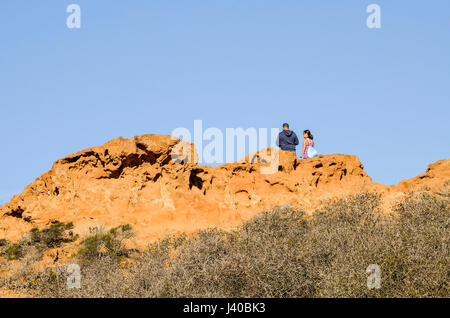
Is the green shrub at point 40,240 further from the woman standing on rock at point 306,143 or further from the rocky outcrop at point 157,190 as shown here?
the woman standing on rock at point 306,143

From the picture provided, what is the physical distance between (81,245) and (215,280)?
468 centimetres

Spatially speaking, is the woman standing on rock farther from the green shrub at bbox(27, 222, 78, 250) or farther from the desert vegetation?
the green shrub at bbox(27, 222, 78, 250)

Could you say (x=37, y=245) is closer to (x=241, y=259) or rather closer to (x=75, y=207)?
(x=75, y=207)

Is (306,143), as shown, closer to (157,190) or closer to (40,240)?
(157,190)

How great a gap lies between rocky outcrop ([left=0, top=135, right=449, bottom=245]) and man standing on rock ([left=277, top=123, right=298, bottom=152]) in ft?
1.48

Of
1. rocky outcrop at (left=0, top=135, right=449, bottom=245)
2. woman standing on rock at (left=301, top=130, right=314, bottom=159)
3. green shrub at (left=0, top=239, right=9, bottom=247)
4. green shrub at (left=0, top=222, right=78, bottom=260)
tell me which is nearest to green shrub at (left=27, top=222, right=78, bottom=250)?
green shrub at (left=0, top=222, right=78, bottom=260)

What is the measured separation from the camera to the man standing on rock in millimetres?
16875

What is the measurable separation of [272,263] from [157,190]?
20.8 ft

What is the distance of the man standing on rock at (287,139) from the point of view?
16.9 metres

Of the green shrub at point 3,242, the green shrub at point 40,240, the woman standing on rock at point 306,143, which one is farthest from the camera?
the woman standing on rock at point 306,143

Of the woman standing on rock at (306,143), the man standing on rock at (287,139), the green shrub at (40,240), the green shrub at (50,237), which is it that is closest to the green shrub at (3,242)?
the green shrub at (40,240)

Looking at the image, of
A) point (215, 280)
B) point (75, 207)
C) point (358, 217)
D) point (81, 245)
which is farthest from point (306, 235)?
point (75, 207)

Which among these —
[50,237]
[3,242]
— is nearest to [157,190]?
[50,237]
